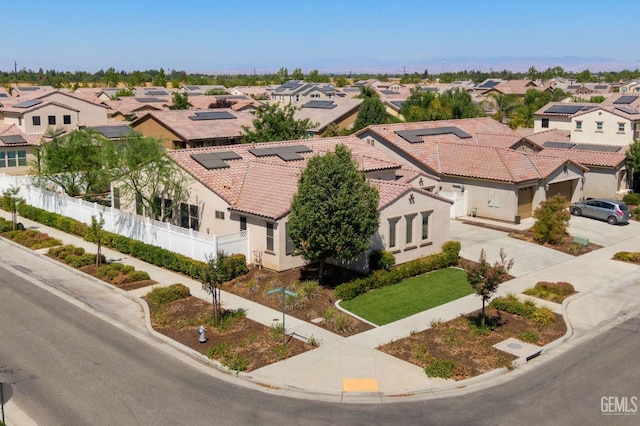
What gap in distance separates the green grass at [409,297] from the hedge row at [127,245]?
6460 millimetres

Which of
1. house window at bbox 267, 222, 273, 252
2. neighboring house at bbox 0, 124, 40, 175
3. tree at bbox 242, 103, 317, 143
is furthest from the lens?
neighboring house at bbox 0, 124, 40, 175

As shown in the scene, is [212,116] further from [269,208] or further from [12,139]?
[269,208]

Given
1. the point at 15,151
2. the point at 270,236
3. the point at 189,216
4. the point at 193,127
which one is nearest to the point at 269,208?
the point at 270,236

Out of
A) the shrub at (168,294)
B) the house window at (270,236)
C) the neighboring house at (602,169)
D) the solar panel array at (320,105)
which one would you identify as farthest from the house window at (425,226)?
the solar panel array at (320,105)

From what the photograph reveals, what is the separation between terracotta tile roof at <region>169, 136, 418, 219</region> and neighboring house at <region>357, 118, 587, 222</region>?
6.12m

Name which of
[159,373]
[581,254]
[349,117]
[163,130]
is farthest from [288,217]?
[349,117]

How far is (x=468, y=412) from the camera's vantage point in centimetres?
1842

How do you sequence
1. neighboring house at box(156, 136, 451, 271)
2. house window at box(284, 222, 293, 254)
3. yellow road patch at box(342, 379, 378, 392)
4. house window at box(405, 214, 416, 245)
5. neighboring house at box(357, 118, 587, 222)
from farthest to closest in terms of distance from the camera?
neighboring house at box(357, 118, 587, 222) → house window at box(405, 214, 416, 245) → neighboring house at box(156, 136, 451, 271) → house window at box(284, 222, 293, 254) → yellow road patch at box(342, 379, 378, 392)

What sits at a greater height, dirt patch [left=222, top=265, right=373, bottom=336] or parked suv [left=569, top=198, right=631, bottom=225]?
parked suv [left=569, top=198, right=631, bottom=225]

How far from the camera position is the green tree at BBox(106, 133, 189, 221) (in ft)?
114

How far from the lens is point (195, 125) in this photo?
201 feet

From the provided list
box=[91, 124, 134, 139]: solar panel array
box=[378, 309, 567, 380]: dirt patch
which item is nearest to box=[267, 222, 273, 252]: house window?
box=[378, 309, 567, 380]: dirt patch

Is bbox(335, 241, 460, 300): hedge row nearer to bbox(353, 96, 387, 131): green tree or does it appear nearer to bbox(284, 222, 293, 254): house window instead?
bbox(284, 222, 293, 254): house window

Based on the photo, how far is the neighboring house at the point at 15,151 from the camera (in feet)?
184
